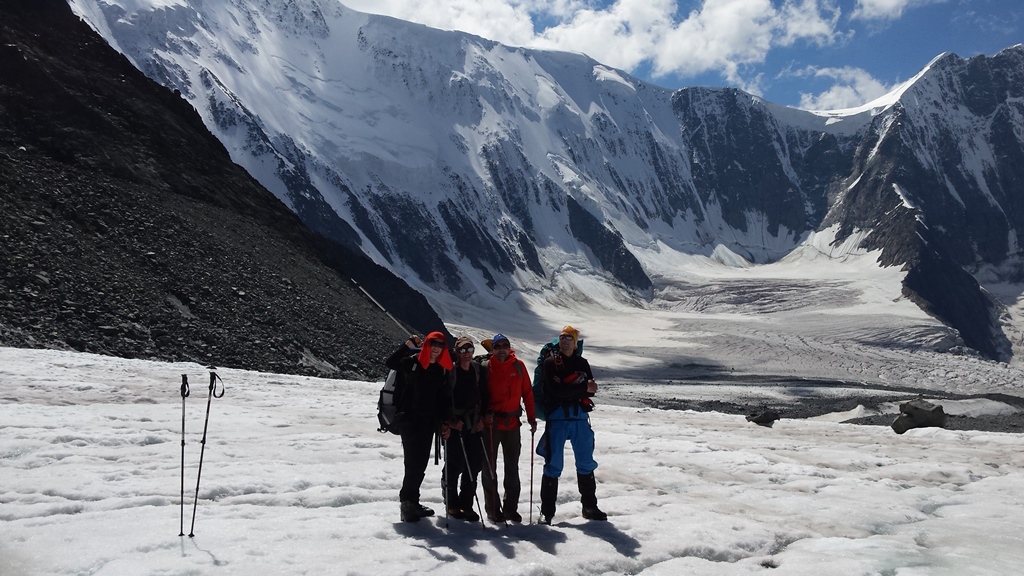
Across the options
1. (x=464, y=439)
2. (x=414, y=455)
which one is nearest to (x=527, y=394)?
(x=464, y=439)

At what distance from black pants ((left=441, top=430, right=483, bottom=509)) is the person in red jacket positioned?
240mm

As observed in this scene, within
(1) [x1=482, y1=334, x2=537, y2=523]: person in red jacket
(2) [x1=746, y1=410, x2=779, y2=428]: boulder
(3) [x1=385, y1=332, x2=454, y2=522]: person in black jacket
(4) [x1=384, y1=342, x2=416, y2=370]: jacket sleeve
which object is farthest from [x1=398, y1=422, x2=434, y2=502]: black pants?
(2) [x1=746, y1=410, x2=779, y2=428]: boulder

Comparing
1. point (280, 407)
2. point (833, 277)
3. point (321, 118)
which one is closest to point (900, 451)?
→ point (280, 407)

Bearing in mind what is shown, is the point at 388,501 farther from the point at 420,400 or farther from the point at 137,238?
the point at 137,238

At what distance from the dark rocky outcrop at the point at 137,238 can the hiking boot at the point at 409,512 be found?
1761cm

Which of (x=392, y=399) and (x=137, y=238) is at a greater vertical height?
(x=137, y=238)

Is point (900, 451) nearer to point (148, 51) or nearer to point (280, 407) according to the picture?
point (280, 407)

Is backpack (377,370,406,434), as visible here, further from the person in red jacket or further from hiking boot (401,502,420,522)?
the person in red jacket

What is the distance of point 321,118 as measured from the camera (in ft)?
457

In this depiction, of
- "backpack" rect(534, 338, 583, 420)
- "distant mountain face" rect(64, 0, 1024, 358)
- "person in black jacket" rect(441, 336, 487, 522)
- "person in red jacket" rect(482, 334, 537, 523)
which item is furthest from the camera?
"distant mountain face" rect(64, 0, 1024, 358)

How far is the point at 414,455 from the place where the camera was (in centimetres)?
829

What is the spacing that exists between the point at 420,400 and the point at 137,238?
26.4 metres

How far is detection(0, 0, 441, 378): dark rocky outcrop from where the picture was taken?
82.5ft

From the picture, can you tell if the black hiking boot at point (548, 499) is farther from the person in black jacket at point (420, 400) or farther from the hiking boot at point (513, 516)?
the person in black jacket at point (420, 400)
